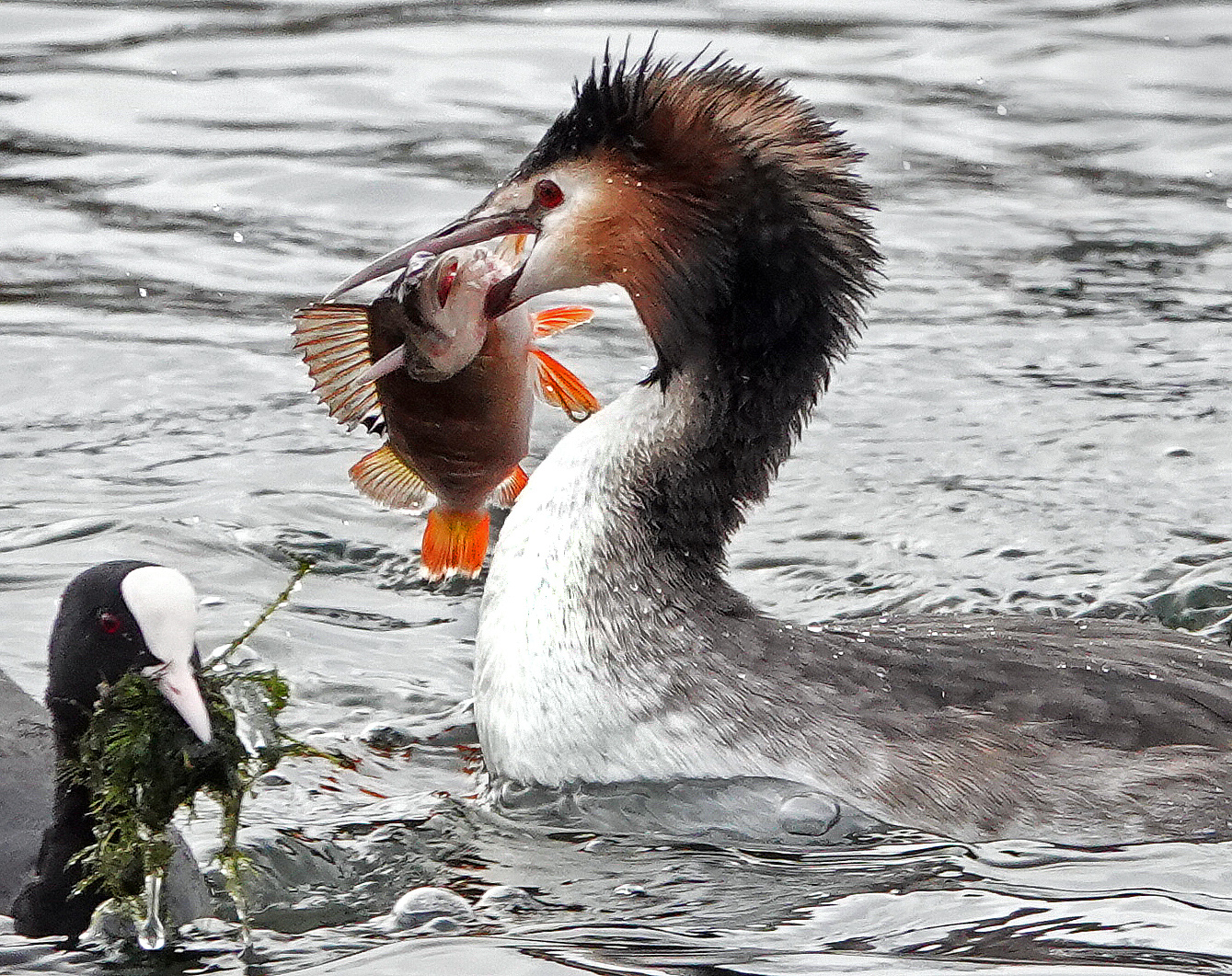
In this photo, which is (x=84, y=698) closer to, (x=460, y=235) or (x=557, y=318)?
(x=460, y=235)

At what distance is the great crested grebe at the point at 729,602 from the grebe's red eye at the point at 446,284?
97mm

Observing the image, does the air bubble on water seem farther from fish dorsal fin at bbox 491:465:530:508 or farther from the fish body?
fish dorsal fin at bbox 491:465:530:508

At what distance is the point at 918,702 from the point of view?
6746mm

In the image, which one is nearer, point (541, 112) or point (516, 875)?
point (516, 875)

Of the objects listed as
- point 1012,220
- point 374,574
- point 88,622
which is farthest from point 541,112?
point 88,622

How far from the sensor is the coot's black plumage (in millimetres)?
5695

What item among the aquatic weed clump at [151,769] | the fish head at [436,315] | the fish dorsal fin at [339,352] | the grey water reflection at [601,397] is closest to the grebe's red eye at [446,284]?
the fish head at [436,315]

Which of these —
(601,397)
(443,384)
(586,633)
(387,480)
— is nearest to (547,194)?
(443,384)

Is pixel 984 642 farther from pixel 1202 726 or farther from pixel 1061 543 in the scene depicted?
pixel 1061 543

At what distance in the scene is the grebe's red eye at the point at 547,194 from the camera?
23.2 ft

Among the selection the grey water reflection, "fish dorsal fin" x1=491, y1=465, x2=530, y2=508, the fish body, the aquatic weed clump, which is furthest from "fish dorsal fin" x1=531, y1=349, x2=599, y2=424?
the aquatic weed clump

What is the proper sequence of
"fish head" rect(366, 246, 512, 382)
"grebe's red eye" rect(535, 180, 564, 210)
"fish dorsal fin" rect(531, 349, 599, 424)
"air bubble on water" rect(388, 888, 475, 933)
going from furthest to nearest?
"fish dorsal fin" rect(531, 349, 599, 424) → "grebe's red eye" rect(535, 180, 564, 210) → "fish head" rect(366, 246, 512, 382) → "air bubble on water" rect(388, 888, 475, 933)

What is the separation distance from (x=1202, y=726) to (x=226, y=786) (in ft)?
8.89

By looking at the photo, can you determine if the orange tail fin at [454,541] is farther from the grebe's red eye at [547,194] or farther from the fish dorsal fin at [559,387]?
the grebe's red eye at [547,194]
